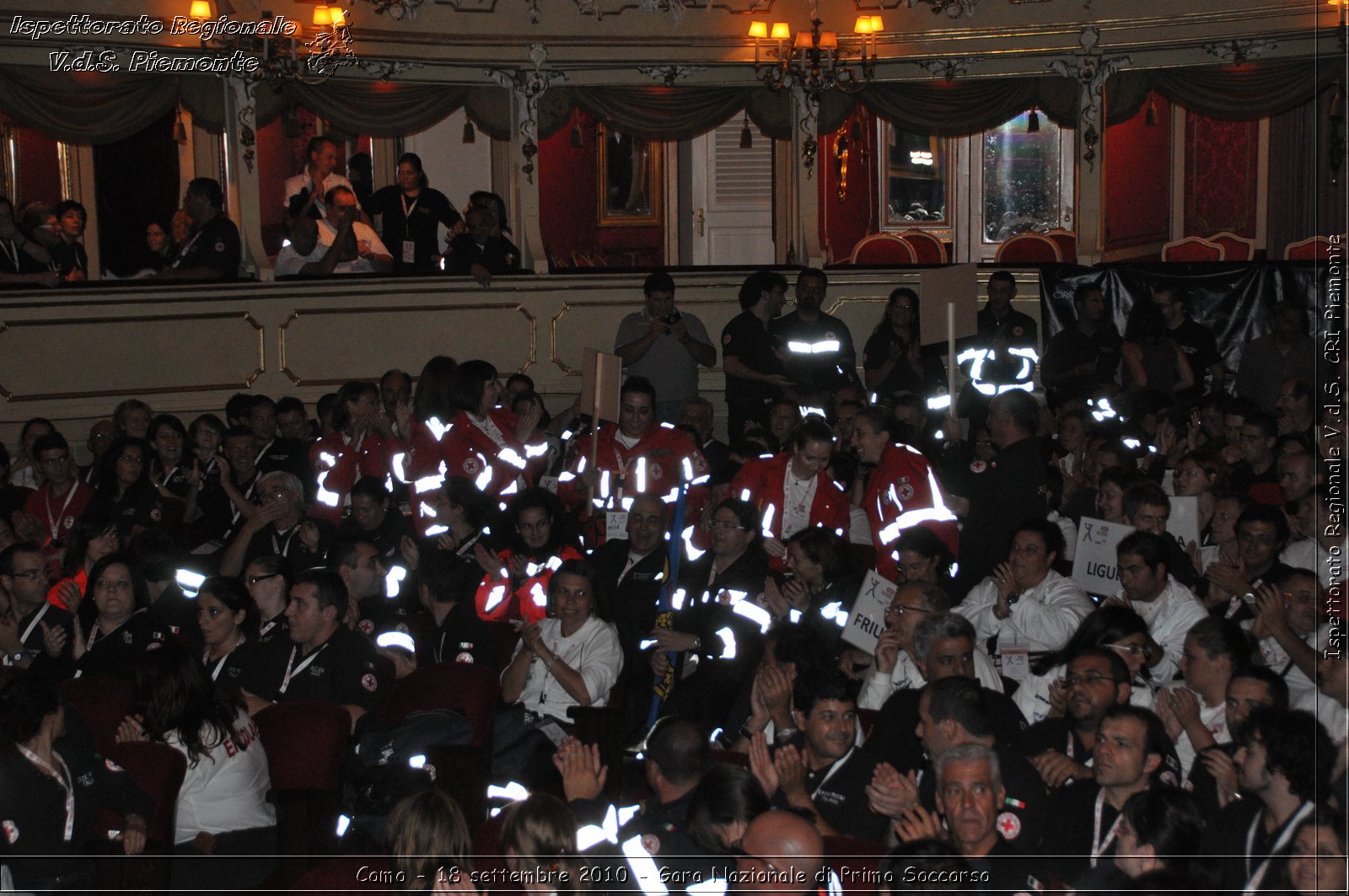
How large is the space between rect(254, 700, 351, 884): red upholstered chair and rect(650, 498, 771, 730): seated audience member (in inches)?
59.4

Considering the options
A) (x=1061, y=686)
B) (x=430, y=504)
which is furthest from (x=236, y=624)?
(x=1061, y=686)

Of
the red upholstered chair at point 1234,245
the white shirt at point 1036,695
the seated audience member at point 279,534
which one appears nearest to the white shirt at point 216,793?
the seated audience member at point 279,534

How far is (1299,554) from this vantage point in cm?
655

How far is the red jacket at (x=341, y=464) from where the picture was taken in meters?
9.05

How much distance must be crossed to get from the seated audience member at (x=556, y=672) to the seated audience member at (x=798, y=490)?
157 centimetres

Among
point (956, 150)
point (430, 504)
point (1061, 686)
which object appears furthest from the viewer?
point (956, 150)

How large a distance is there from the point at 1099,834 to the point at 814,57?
9642mm

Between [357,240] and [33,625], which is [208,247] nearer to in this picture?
[357,240]

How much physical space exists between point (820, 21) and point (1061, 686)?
360 inches

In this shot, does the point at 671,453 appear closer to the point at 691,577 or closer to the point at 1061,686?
the point at 691,577

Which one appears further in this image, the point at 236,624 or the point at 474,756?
the point at 236,624

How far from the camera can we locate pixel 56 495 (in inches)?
341

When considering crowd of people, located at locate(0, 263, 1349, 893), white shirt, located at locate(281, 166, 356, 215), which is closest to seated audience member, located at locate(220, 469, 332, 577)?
crowd of people, located at locate(0, 263, 1349, 893)

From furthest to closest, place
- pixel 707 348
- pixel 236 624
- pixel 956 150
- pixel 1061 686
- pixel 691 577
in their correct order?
pixel 956 150 < pixel 707 348 < pixel 691 577 < pixel 236 624 < pixel 1061 686
